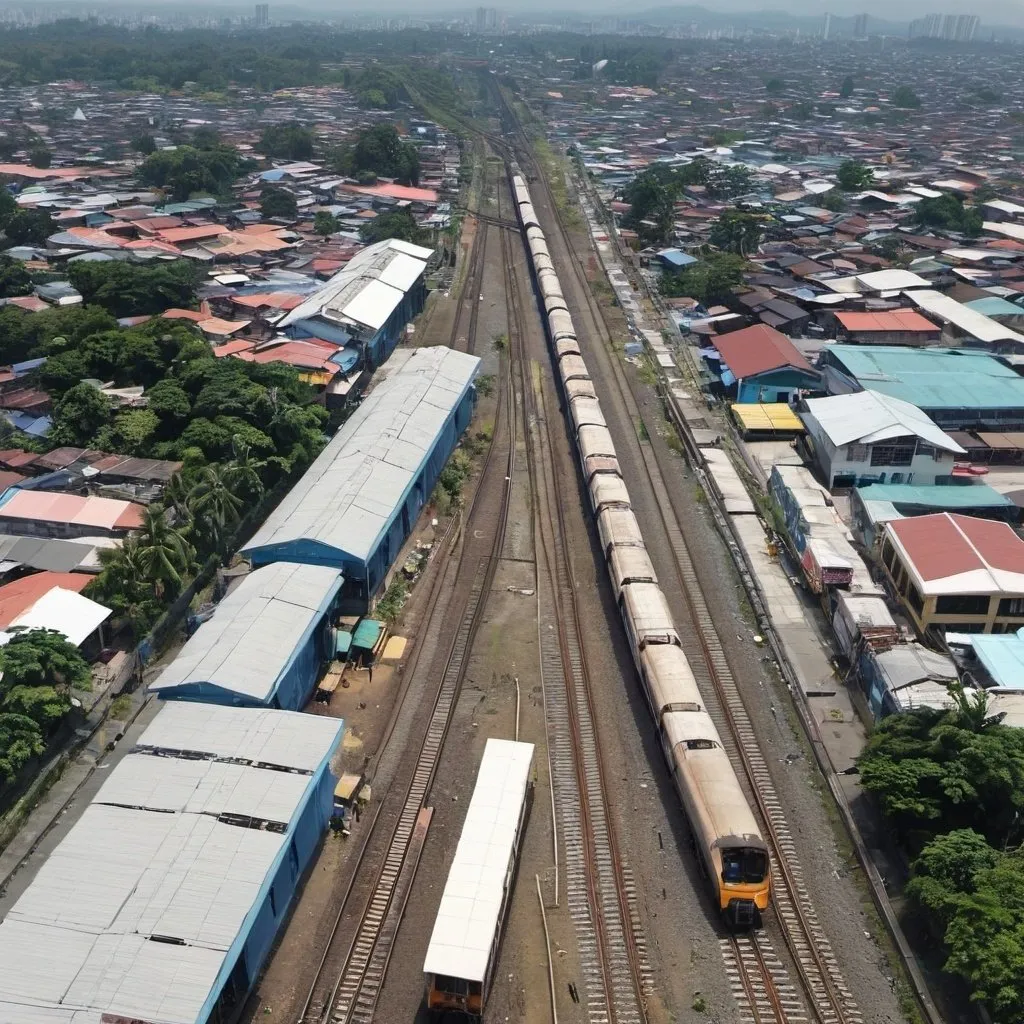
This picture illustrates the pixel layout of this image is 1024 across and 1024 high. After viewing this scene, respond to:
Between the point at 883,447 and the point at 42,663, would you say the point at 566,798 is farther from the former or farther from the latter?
the point at 883,447

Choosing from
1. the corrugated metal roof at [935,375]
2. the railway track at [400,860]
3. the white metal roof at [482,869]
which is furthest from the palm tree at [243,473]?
the corrugated metal roof at [935,375]

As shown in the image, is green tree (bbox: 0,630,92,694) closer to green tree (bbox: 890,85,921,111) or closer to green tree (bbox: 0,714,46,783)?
green tree (bbox: 0,714,46,783)

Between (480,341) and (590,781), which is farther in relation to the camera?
(480,341)

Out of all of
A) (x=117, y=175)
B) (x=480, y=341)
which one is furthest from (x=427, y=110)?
(x=480, y=341)

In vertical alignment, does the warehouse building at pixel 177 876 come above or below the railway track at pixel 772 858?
above

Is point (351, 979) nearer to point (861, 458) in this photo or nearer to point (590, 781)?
point (590, 781)

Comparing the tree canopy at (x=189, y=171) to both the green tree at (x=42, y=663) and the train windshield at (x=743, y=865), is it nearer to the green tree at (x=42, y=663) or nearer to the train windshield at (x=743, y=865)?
the green tree at (x=42, y=663)

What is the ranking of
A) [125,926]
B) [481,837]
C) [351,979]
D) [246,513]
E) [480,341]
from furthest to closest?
[480,341] < [246,513] < [481,837] < [351,979] < [125,926]

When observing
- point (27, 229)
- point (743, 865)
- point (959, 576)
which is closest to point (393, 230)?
point (27, 229)
